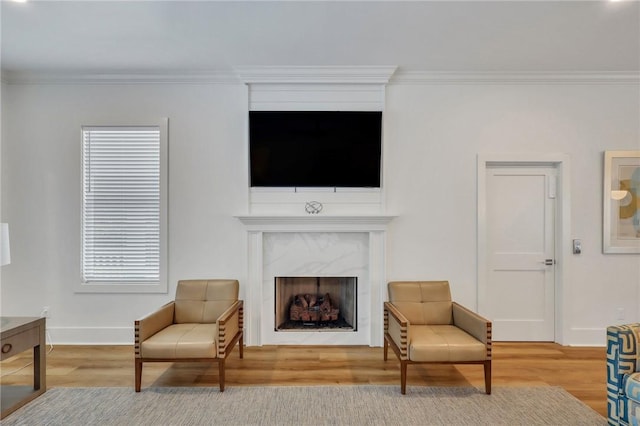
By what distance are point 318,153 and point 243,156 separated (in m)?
0.78

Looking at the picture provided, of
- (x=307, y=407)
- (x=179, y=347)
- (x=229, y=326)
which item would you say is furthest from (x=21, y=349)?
(x=307, y=407)

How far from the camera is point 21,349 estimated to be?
105 inches

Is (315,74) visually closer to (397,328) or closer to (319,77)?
(319,77)

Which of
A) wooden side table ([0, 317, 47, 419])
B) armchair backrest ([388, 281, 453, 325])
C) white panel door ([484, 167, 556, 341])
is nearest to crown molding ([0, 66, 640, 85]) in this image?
white panel door ([484, 167, 556, 341])

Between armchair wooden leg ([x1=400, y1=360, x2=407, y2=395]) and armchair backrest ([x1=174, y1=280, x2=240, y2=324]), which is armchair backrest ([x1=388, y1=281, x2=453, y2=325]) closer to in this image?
armchair wooden leg ([x1=400, y1=360, x2=407, y2=395])

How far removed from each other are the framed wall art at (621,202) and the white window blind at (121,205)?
15.1 ft

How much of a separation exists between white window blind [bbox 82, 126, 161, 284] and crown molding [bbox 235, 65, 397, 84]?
116 cm

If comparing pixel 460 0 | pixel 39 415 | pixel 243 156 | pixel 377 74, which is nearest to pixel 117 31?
pixel 243 156

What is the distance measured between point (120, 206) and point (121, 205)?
14 millimetres

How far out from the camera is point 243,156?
152 inches

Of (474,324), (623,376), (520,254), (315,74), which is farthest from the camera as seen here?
(520,254)

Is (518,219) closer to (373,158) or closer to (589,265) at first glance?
(589,265)

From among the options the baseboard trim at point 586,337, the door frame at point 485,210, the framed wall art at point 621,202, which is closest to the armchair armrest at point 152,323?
the door frame at point 485,210

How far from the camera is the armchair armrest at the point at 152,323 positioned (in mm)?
2807
